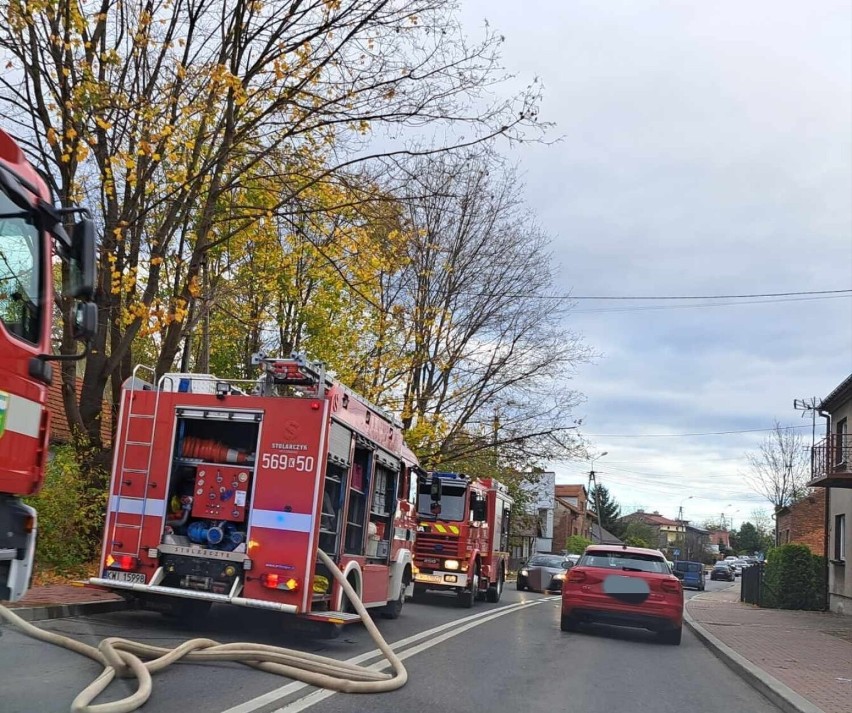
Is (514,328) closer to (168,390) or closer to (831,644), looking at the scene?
(831,644)

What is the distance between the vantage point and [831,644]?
14719mm

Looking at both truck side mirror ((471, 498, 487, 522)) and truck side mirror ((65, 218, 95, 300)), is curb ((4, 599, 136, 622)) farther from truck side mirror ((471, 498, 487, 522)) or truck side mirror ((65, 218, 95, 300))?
truck side mirror ((471, 498, 487, 522))

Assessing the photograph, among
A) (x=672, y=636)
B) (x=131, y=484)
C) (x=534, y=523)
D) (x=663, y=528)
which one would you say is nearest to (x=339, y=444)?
(x=131, y=484)

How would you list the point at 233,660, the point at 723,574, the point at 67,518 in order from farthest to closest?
the point at 723,574 < the point at 67,518 < the point at 233,660

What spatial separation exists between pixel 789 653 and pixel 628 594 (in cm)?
241

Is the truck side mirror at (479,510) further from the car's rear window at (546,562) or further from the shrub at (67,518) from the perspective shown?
the car's rear window at (546,562)

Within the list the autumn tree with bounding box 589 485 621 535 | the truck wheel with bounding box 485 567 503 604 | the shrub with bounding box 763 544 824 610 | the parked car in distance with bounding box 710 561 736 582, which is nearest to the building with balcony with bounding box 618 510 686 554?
the autumn tree with bounding box 589 485 621 535

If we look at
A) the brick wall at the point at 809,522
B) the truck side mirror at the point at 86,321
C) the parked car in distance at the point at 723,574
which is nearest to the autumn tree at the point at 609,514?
the parked car in distance at the point at 723,574

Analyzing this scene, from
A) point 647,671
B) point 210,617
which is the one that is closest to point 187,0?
point 210,617

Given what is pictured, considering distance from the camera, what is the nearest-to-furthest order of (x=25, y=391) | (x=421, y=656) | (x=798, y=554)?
(x=25, y=391), (x=421, y=656), (x=798, y=554)

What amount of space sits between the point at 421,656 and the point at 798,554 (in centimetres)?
2000

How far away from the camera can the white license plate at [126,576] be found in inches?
367

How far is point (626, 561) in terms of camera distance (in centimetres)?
1395

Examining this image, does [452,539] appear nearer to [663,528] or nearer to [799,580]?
[799,580]
